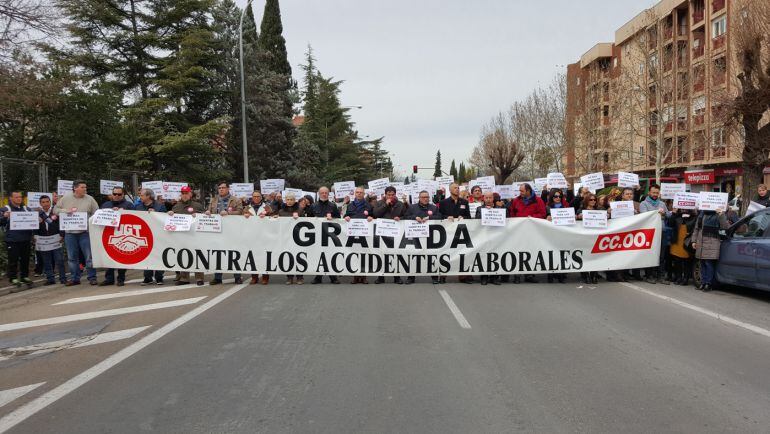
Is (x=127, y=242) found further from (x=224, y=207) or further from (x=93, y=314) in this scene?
(x=93, y=314)

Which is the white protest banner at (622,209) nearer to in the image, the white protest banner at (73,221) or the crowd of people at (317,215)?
the crowd of people at (317,215)

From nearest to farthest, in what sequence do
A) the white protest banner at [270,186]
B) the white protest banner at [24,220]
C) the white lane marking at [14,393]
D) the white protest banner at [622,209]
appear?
the white lane marking at [14,393]
the white protest banner at [24,220]
the white protest banner at [622,209]
the white protest banner at [270,186]

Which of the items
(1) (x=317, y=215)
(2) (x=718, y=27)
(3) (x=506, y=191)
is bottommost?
(1) (x=317, y=215)

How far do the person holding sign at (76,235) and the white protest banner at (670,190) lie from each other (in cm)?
1166

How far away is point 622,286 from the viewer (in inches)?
407

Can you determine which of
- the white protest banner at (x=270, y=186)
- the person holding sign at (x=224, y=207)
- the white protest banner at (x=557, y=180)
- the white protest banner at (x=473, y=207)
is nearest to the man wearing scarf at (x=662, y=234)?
the white protest banner at (x=557, y=180)

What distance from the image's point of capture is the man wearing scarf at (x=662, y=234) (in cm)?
1095

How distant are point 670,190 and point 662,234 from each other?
955 mm

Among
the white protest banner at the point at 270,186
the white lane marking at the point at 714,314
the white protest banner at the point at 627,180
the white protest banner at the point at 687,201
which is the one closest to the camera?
the white lane marking at the point at 714,314

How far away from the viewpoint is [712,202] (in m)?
9.66

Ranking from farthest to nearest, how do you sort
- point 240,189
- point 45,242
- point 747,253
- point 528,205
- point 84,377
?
point 240,189 < point 528,205 < point 45,242 < point 747,253 < point 84,377

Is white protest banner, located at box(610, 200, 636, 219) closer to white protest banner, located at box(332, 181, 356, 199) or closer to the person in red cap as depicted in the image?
white protest banner, located at box(332, 181, 356, 199)

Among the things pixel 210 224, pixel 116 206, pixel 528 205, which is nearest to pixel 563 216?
pixel 528 205

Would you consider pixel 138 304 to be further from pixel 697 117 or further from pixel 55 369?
pixel 697 117
